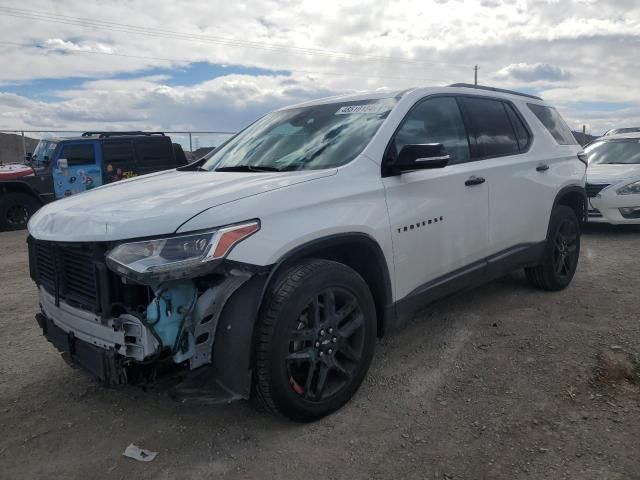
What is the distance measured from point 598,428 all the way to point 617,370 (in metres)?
0.81

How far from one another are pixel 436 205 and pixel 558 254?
2.16 metres

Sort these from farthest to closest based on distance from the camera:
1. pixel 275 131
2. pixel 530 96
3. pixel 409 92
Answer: pixel 530 96 → pixel 275 131 → pixel 409 92

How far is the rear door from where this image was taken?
4062 millimetres

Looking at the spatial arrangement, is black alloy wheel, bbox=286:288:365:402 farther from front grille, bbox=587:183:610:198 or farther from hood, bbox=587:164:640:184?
hood, bbox=587:164:640:184

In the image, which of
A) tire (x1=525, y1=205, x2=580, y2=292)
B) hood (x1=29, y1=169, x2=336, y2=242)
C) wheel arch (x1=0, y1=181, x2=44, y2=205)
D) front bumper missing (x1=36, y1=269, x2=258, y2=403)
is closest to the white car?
tire (x1=525, y1=205, x2=580, y2=292)

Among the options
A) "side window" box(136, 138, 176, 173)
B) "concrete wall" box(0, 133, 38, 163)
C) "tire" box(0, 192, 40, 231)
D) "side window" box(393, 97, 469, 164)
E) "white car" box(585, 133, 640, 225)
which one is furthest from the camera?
"concrete wall" box(0, 133, 38, 163)

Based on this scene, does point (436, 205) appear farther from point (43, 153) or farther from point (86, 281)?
point (43, 153)

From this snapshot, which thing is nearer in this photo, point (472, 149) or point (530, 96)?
point (472, 149)

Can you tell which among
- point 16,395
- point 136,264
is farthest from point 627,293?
point 16,395

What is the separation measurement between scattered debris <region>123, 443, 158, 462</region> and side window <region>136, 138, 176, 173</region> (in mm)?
9666

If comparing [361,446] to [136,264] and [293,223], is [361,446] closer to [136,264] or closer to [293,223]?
[293,223]

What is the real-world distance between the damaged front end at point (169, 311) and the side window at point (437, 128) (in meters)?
1.42

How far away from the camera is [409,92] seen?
3.63 meters

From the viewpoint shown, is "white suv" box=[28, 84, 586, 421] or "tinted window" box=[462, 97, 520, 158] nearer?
"white suv" box=[28, 84, 586, 421]
